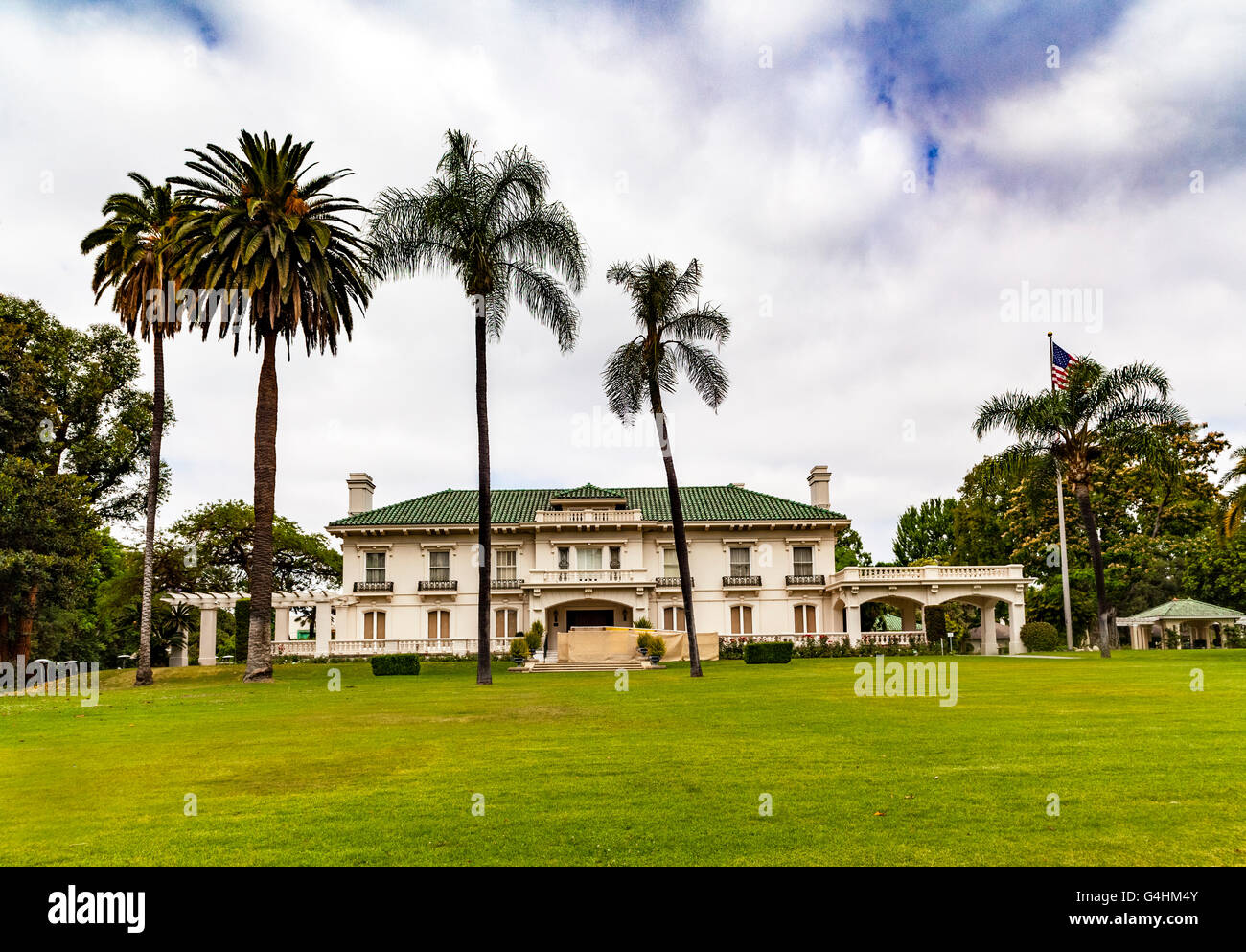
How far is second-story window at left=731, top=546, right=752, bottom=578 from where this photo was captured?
163 ft

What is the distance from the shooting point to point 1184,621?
2048 inches

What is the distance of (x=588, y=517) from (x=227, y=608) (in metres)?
19.1

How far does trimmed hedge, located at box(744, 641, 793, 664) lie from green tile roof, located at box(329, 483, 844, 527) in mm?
13194

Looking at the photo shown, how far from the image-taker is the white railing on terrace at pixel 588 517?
4822 centimetres

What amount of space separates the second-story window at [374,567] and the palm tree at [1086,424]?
31072mm

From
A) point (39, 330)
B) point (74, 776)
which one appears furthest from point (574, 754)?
point (39, 330)

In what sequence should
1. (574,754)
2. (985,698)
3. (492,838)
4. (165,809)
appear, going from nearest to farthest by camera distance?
(492,838), (165,809), (574,754), (985,698)

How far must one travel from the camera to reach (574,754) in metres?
11.2

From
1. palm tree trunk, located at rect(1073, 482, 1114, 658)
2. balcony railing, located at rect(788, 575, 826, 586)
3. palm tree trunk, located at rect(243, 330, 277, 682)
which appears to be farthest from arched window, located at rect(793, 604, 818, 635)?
palm tree trunk, located at rect(243, 330, 277, 682)

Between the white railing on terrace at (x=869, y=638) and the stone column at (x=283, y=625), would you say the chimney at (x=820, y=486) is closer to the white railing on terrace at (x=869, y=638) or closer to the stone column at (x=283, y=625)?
the white railing on terrace at (x=869, y=638)

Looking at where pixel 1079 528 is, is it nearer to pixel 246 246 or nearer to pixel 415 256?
pixel 415 256

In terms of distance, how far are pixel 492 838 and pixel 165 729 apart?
11009 millimetres

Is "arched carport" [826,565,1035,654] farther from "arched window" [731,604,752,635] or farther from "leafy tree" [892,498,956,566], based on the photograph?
"leafy tree" [892,498,956,566]

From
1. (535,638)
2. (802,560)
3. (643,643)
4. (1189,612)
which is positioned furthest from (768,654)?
(1189,612)
